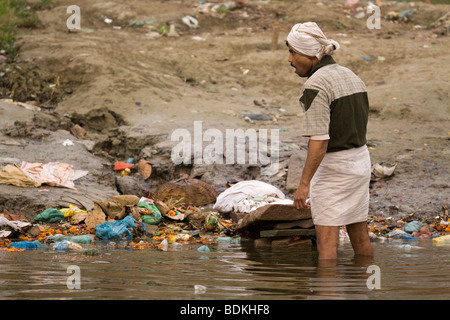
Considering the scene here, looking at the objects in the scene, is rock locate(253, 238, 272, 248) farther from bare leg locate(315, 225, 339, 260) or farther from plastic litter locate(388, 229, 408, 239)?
bare leg locate(315, 225, 339, 260)

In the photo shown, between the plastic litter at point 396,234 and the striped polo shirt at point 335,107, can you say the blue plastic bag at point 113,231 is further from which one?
the striped polo shirt at point 335,107

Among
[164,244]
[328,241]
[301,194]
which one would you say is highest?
[301,194]

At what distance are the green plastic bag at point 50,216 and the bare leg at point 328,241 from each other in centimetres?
345

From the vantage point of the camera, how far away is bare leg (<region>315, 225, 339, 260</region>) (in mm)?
4336

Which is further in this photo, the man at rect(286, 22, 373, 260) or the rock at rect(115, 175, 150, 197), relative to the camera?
the rock at rect(115, 175, 150, 197)

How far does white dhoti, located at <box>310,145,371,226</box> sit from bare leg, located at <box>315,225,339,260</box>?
0.05m

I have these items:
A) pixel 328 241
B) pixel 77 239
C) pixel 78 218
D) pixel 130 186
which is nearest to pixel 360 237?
pixel 328 241

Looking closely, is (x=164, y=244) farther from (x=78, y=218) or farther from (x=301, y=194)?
(x=301, y=194)

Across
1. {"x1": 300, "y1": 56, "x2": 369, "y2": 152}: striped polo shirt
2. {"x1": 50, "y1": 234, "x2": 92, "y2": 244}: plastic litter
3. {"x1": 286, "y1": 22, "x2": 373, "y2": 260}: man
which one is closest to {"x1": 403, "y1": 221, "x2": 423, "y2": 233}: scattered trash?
{"x1": 286, "y1": 22, "x2": 373, "y2": 260}: man

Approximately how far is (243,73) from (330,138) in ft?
28.2

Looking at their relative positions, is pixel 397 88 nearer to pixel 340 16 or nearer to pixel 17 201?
pixel 340 16

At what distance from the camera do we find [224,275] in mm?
4246
